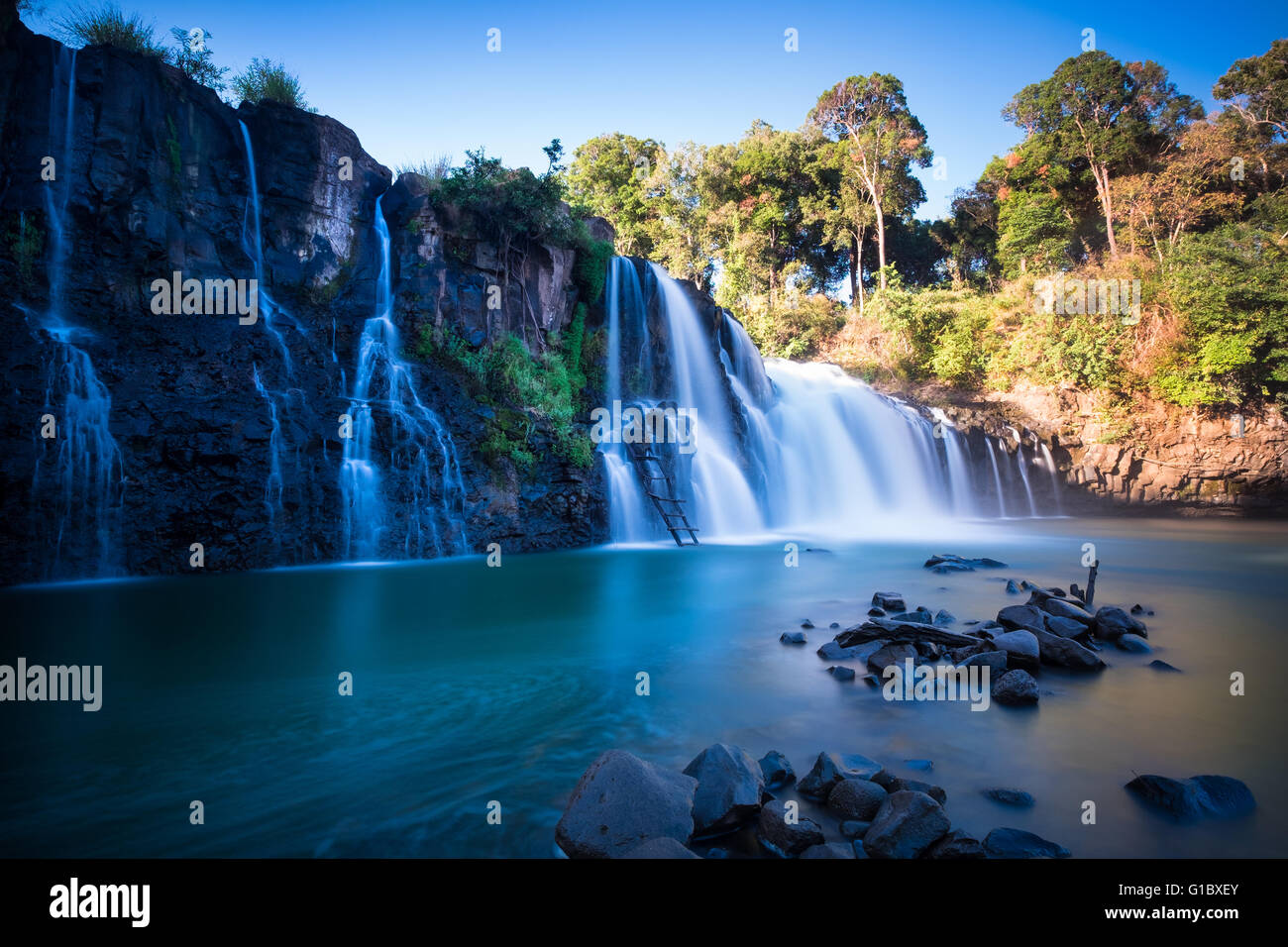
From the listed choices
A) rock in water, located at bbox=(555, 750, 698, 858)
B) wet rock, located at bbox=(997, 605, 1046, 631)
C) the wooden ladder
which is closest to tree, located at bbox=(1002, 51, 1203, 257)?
the wooden ladder

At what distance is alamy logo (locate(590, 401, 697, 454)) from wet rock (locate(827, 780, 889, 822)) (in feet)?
41.3

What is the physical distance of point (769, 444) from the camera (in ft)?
65.1

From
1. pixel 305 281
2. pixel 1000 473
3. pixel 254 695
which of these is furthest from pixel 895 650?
pixel 1000 473

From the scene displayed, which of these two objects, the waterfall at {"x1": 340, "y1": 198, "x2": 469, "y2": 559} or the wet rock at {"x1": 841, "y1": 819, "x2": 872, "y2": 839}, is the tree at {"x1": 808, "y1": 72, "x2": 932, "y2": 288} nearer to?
the waterfall at {"x1": 340, "y1": 198, "x2": 469, "y2": 559}

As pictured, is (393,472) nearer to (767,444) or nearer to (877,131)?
(767,444)

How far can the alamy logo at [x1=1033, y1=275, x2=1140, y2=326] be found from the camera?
74.5 feet

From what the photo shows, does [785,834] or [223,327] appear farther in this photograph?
[223,327]

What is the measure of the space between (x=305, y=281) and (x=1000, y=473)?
24847mm

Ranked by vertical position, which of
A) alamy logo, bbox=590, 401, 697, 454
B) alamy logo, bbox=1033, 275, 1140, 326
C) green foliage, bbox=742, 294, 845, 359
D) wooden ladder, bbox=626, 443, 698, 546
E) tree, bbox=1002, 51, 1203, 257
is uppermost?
tree, bbox=1002, 51, 1203, 257

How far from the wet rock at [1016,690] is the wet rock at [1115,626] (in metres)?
2.31
